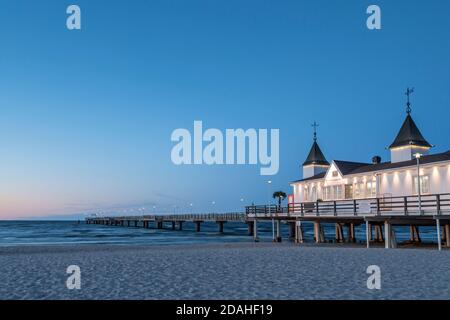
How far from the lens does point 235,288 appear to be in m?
12.4

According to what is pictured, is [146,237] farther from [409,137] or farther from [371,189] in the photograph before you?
[409,137]

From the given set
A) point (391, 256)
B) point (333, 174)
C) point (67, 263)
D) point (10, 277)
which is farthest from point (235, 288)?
point (333, 174)

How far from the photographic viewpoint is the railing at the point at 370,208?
90.0ft

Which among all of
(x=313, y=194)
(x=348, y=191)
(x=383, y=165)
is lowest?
(x=313, y=194)

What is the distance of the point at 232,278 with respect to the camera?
14258 mm

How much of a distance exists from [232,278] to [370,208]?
20.4 metres

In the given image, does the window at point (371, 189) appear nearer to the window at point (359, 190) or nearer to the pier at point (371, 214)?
the window at point (359, 190)

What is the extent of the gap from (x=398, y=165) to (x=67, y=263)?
2428 centimetres

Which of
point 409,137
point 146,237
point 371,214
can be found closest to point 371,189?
point 409,137

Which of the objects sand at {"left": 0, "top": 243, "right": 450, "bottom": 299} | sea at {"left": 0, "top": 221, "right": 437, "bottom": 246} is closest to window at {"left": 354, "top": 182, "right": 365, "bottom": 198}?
sea at {"left": 0, "top": 221, "right": 437, "bottom": 246}

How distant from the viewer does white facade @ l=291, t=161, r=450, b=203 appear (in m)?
30.5

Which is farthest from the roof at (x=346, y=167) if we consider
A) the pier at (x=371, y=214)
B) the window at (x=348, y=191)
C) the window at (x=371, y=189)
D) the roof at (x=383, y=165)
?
the pier at (x=371, y=214)

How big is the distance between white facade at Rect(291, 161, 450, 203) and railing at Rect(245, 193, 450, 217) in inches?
27.6

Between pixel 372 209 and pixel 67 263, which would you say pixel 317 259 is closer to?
pixel 67 263
